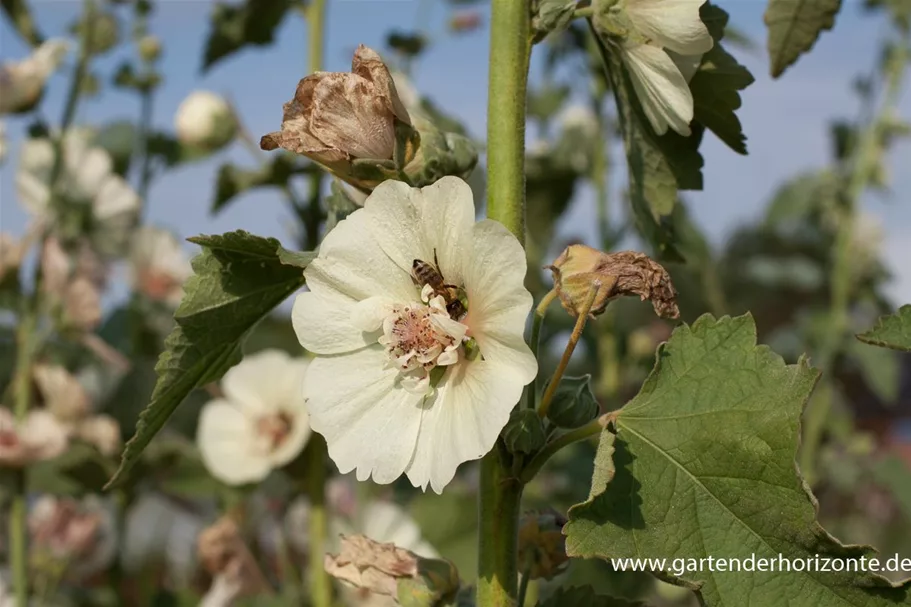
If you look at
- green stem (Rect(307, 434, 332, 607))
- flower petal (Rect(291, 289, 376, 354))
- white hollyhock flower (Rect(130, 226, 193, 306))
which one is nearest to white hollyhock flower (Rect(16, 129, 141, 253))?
white hollyhock flower (Rect(130, 226, 193, 306))

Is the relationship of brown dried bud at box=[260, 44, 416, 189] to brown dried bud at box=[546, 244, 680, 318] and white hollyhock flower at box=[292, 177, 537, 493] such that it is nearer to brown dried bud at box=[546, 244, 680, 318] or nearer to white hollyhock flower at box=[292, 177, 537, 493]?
white hollyhock flower at box=[292, 177, 537, 493]

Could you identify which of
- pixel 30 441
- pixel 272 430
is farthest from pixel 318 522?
Result: pixel 30 441

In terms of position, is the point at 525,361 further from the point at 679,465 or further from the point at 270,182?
the point at 270,182

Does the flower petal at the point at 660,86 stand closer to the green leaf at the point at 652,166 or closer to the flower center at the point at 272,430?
the green leaf at the point at 652,166

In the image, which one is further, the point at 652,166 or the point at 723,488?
the point at 652,166

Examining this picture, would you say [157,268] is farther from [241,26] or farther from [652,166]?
[652,166]

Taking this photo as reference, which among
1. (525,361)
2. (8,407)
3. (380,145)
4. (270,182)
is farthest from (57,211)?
(525,361)
